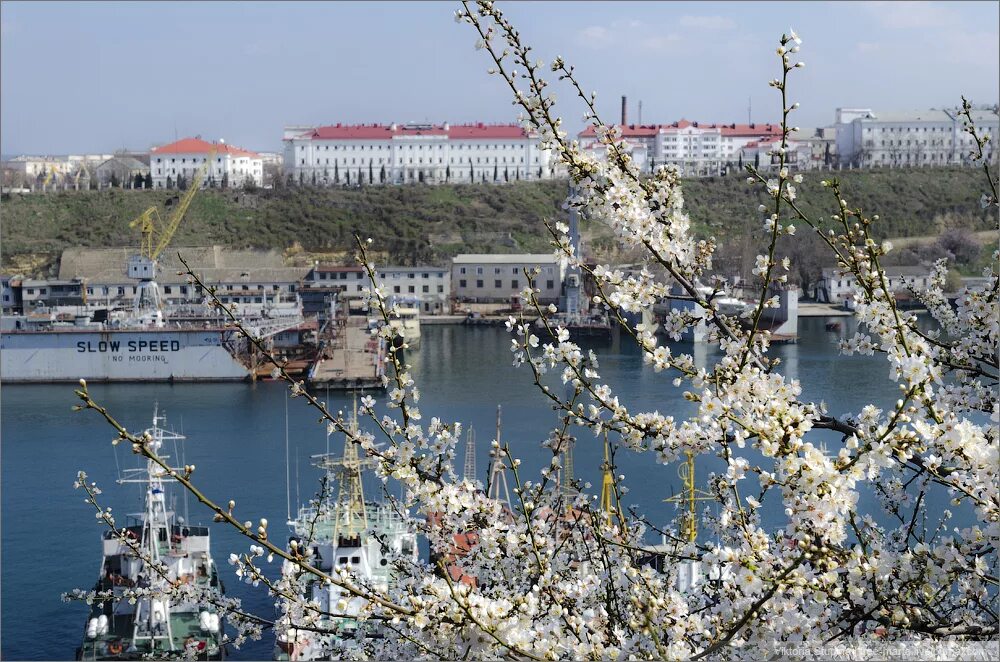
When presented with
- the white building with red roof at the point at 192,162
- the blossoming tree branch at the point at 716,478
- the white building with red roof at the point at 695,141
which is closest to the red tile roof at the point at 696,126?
the white building with red roof at the point at 695,141

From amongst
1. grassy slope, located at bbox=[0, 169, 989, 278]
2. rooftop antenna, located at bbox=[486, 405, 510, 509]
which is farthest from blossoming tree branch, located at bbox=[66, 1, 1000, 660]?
grassy slope, located at bbox=[0, 169, 989, 278]

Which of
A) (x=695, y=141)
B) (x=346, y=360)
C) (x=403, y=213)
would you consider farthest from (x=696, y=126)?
(x=346, y=360)

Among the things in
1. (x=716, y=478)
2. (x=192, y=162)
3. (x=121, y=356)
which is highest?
(x=192, y=162)

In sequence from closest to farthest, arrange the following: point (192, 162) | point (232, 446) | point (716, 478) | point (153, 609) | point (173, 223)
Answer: point (716, 478), point (153, 609), point (232, 446), point (173, 223), point (192, 162)

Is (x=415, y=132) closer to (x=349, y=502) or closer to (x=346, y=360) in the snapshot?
(x=346, y=360)

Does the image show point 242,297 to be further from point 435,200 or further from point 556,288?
point 435,200

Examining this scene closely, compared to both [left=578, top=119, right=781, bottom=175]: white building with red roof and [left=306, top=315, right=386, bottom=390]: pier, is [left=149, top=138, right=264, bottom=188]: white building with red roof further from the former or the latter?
[left=306, top=315, right=386, bottom=390]: pier

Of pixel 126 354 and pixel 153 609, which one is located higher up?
pixel 126 354
